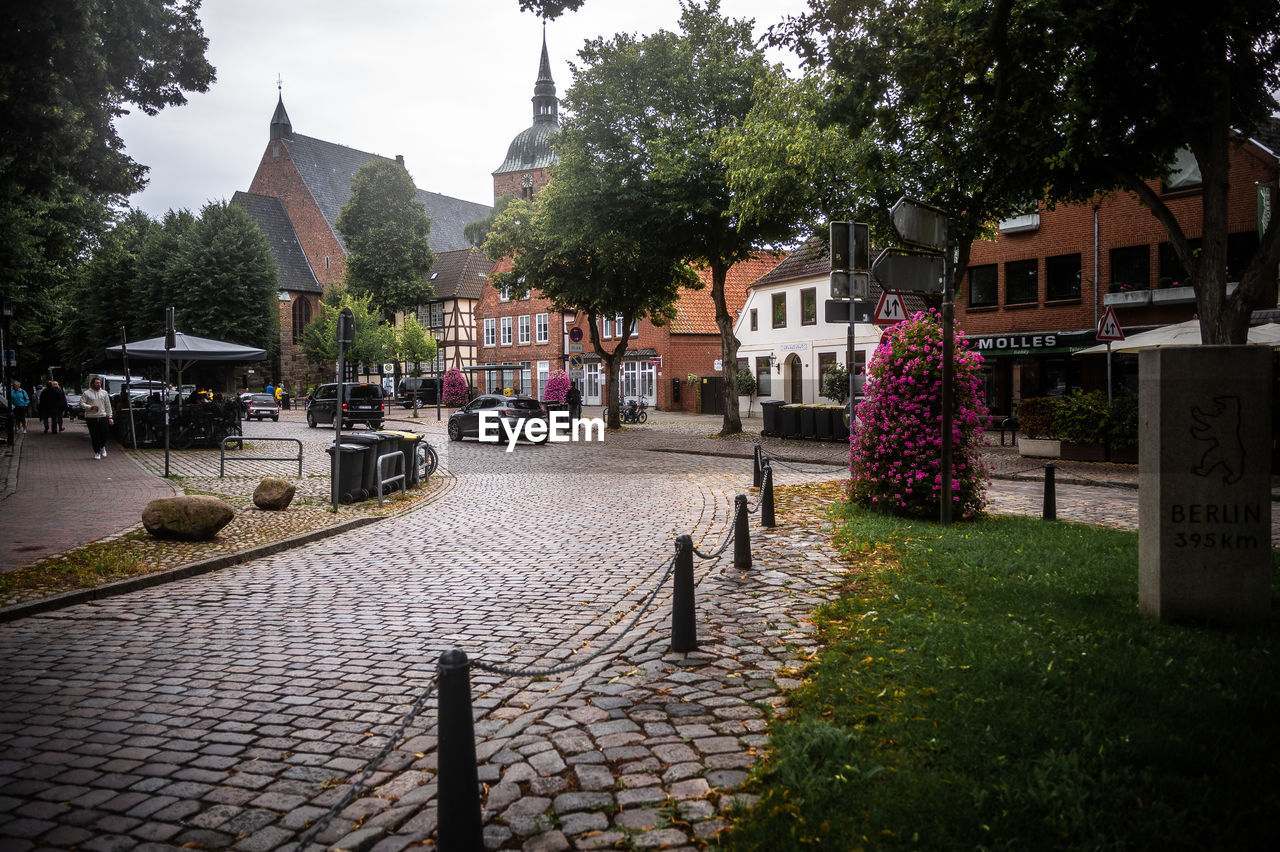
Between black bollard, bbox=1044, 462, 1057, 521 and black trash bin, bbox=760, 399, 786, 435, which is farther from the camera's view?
black trash bin, bbox=760, 399, 786, 435

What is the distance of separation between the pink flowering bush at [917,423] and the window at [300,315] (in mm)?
66964

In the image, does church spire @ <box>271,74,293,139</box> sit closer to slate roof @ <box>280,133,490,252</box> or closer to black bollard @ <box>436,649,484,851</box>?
slate roof @ <box>280,133,490,252</box>

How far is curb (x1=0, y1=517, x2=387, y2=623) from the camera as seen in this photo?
663 centimetres

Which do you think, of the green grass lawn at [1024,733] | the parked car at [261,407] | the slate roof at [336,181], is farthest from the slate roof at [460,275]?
the green grass lawn at [1024,733]

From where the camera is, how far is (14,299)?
2897 cm

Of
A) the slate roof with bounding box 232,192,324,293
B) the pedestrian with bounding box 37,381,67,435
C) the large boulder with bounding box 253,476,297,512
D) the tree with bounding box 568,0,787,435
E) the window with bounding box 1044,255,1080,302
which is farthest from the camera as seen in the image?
the slate roof with bounding box 232,192,324,293

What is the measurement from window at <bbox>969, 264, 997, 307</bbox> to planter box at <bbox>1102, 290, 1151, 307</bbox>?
16.8ft

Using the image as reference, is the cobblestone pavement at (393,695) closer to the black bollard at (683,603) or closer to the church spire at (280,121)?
the black bollard at (683,603)

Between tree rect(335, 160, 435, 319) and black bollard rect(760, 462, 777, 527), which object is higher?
tree rect(335, 160, 435, 319)

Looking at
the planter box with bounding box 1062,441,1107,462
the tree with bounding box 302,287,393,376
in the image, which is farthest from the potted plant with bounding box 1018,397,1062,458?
the tree with bounding box 302,287,393,376

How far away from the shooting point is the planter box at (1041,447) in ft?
60.6

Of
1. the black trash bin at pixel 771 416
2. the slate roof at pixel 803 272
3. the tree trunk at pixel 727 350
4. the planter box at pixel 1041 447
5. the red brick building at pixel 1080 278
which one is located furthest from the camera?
the slate roof at pixel 803 272

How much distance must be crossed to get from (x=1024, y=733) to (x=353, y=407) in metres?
33.9

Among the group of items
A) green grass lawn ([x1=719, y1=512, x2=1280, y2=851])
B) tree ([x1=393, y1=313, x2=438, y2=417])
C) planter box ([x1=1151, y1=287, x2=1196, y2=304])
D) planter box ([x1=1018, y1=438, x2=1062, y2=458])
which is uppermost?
tree ([x1=393, y1=313, x2=438, y2=417])
